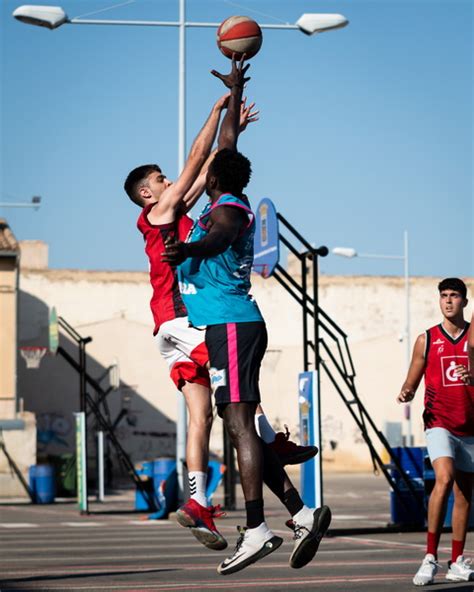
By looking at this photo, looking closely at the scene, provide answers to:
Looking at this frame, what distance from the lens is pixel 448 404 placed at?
35.8 feet

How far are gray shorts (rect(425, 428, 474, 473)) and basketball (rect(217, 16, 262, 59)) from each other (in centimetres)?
380

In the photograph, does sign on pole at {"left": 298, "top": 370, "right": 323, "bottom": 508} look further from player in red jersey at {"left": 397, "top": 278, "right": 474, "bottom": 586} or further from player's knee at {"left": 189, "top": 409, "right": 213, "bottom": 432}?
player's knee at {"left": 189, "top": 409, "right": 213, "bottom": 432}

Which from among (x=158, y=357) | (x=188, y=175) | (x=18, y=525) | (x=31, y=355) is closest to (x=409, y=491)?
(x=18, y=525)

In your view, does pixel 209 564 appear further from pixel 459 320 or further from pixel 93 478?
pixel 93 478

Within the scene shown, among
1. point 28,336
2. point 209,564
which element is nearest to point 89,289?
point 28,336

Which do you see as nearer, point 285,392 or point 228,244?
point 228,244

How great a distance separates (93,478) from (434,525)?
33.3 m

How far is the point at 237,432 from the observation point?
25.6ft

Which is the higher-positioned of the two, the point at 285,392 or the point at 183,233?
the point at 183,233

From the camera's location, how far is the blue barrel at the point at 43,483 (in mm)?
32844

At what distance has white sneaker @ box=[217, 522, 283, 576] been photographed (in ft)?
25.2

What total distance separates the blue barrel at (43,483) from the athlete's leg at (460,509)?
22936 mm

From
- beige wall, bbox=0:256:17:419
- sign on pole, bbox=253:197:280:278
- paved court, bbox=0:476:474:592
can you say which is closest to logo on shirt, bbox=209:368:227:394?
paved court, bbox=0:476:474:592

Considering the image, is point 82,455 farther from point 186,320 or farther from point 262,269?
point 186,320
